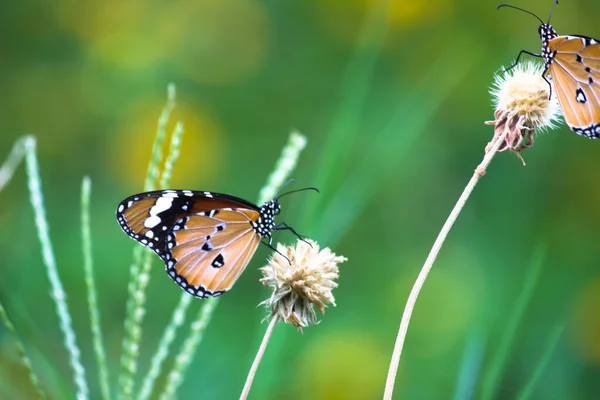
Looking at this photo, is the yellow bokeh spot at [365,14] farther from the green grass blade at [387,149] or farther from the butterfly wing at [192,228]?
the butterfly wing at [192,228]

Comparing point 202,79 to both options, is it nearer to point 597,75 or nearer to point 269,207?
point 269,207

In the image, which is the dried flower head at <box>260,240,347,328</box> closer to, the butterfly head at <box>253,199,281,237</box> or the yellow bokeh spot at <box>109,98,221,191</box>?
the butterfly head at <box>253,199,281,237</box>

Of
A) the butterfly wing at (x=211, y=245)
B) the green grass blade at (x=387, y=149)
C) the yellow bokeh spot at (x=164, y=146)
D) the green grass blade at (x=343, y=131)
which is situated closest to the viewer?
the butterfly wing at (x=211, y=245)

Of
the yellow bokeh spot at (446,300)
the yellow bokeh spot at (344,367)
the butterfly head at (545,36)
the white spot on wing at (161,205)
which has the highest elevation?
the yellow bokeh spot at (446,300)

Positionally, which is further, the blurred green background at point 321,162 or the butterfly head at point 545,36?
the blurred green background at point 321,162

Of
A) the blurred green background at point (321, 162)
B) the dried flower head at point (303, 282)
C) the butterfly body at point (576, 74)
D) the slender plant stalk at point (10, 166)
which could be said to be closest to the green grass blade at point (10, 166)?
the slender plant stalk at point (10, 166)

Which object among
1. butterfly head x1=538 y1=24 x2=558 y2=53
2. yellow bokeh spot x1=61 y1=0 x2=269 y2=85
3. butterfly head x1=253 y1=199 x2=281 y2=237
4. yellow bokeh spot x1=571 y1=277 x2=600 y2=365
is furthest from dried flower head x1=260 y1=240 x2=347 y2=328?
yellow bokeh spot x1=61 y1=0 x2=269 y2=85

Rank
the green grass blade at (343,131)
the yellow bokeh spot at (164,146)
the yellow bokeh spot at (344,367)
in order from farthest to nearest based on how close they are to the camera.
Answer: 1. the yellow bokeh spot at (164,146)
2. the yellow bokeh spot at (344,367)
3. the green grass blade at (343,131)

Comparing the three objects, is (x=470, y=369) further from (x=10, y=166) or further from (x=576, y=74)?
(x=10, y=166)
